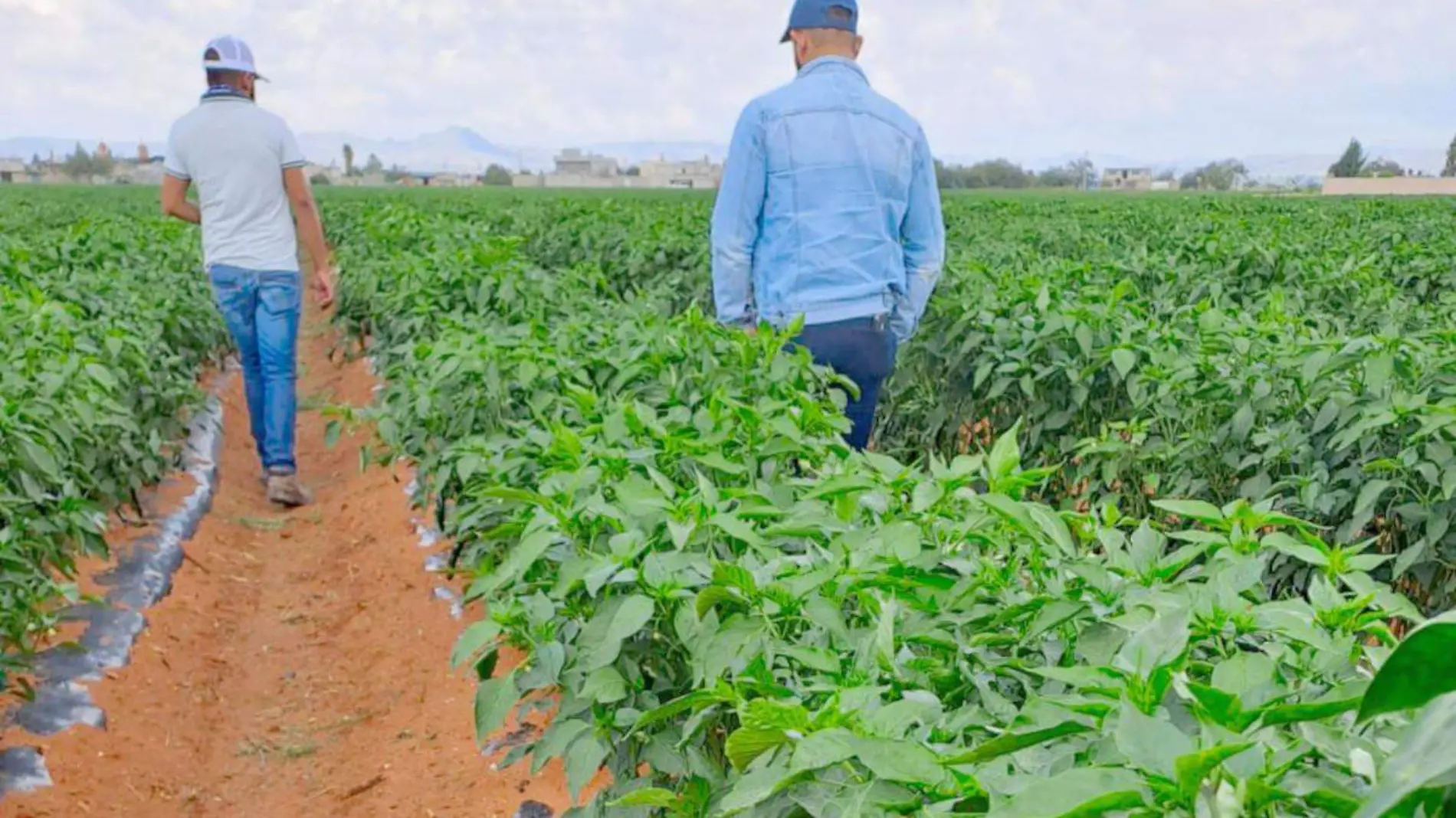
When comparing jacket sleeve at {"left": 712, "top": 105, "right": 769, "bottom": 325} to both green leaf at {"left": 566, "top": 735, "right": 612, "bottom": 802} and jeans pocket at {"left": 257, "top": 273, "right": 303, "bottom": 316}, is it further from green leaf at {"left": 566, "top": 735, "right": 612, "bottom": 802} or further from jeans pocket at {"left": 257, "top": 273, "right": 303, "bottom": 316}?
jeans pocket at {"left": 257, "top": 273, "right": 303, "bottom": 316}

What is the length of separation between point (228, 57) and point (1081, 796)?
579 centimetres

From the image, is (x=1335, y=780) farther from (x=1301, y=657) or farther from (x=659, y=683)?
(x=659, y=683)

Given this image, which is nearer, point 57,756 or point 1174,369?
point 57,756

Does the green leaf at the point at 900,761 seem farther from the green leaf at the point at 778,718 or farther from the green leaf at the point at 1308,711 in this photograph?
the green leaf at the point at 1308,711

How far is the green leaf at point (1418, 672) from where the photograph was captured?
0.70 meters

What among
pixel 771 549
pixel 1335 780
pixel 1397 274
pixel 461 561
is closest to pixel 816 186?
pixel 461 561

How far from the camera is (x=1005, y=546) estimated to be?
6.34 ft

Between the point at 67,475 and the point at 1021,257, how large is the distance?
5.27 meters

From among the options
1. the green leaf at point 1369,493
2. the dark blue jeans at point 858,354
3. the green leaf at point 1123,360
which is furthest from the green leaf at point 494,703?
the green leaf at point 1123,360

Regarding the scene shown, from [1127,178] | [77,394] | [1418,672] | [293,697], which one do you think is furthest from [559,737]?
[1127,178]

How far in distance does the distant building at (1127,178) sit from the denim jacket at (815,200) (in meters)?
75.1

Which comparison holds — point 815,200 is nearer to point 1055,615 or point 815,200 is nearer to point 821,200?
point 821,200

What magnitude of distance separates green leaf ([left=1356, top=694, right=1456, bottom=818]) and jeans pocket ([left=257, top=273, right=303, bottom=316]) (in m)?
5.93

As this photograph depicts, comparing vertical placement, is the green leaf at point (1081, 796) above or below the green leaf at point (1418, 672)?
below
